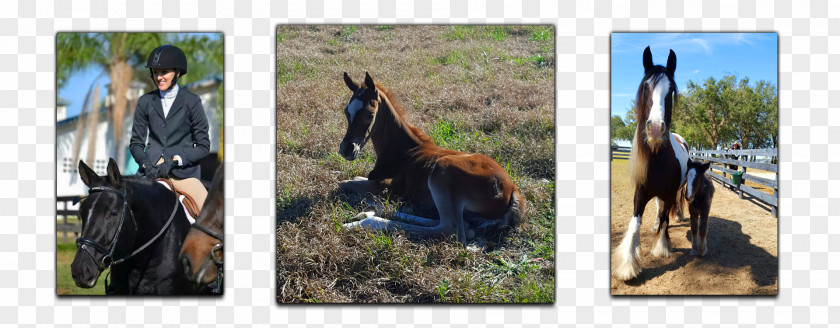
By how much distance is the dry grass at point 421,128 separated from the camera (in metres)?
3.52

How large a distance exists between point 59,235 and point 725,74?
4115mm

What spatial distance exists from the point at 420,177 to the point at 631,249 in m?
1.34

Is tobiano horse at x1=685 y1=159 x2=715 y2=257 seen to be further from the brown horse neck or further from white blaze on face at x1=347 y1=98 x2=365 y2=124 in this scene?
white blaze on face at x1=347 y1=98 x2=365 y2=124

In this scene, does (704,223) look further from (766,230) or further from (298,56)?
(298,56)

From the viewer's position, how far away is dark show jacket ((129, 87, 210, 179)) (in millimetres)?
3486

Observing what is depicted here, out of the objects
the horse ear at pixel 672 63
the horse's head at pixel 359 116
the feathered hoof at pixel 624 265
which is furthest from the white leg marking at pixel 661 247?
the horse's head at pixel 359 116

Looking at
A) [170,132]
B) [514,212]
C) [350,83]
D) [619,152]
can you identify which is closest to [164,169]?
[170,132]

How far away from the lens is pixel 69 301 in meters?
3.69

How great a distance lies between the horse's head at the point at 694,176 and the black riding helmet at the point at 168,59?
3.09m

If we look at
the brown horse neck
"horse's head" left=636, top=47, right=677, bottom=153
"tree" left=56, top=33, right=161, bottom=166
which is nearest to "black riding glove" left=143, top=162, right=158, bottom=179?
"tree" left=56, top=33, right=161, bottom=166

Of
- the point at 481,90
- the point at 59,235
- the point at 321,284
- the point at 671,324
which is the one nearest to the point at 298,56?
the point at 481,90

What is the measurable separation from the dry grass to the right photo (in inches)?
17.9

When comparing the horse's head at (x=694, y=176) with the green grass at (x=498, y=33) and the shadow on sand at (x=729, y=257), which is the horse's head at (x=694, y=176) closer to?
the shadow on sand at (x=729, y=257)

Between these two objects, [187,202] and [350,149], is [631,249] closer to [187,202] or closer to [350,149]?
[350,149]
